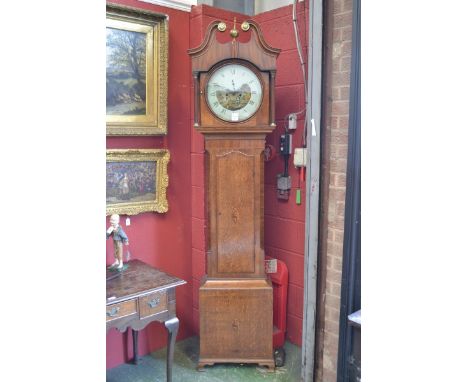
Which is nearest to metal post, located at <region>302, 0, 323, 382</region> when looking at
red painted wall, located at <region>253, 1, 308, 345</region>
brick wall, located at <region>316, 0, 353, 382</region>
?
brick wall, located at <region>316, 0, 353, 382</region>

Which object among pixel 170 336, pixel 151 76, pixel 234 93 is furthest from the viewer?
pixel 151 76

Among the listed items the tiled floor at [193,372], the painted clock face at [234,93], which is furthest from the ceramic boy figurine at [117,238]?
the painted clock face at [234,93]

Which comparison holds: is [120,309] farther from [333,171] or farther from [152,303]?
[333,171]

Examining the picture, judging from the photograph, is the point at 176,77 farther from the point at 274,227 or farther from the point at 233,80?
the point at 274,227

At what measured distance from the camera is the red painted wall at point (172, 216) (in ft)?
8.37

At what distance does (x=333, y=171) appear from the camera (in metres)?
2.14

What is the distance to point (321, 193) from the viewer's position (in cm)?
222

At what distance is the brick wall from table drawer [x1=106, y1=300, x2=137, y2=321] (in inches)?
36.4

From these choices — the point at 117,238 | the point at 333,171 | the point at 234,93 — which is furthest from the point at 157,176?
the point at 333,171

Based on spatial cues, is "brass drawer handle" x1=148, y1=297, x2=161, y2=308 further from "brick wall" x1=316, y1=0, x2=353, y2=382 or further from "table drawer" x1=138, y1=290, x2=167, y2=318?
"brick wall" x1=316, y1=0, x2=353, y2=382

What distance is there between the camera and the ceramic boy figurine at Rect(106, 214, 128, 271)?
229 cm

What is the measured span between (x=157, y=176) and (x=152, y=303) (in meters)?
0.77
